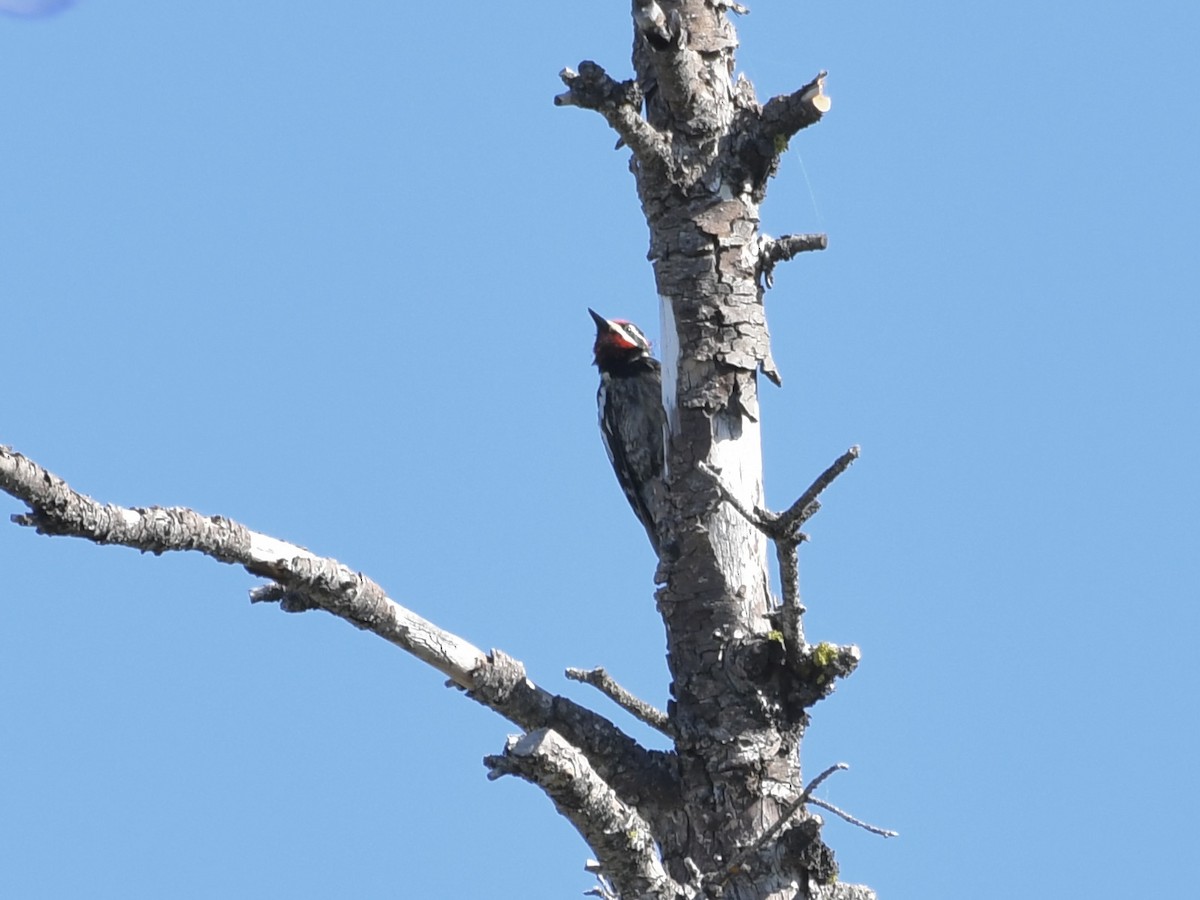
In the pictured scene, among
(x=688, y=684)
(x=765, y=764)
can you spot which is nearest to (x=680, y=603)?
(x=688, y=684)

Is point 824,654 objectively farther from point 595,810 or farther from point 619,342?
point 619,342

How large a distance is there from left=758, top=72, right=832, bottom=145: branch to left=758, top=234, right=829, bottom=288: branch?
32 centimetres

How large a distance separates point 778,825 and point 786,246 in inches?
70.9

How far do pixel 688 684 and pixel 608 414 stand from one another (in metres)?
3.76

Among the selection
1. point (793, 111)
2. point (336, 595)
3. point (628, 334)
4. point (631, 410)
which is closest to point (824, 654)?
point (336, 595)

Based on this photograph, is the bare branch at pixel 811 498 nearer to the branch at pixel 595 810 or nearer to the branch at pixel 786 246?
the branch at pixel 595 810

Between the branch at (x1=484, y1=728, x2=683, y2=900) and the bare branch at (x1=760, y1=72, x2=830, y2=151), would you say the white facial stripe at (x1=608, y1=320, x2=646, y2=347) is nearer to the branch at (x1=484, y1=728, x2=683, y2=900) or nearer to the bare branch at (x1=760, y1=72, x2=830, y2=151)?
the bare branch at (x1=760, y1=72, x2=830, y2=151)

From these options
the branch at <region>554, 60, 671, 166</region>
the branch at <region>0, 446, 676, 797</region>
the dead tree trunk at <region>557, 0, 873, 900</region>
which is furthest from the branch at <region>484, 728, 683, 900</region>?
the branch at <region>554, 60, 671, 166</region>

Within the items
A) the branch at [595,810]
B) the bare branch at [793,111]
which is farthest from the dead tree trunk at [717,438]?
the branch at [595,810]

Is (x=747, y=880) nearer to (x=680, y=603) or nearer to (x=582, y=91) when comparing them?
(x=680, y=603)

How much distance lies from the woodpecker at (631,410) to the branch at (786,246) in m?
3.01

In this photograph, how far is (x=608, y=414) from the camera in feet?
25.3

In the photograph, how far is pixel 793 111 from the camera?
3953 millimetres

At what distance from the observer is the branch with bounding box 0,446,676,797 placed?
280 centimetres
